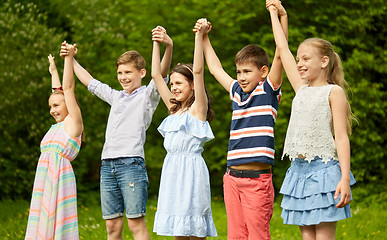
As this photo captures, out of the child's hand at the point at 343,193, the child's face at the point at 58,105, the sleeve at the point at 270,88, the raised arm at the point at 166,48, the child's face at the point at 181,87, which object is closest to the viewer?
the child's hand at the point at 343,193

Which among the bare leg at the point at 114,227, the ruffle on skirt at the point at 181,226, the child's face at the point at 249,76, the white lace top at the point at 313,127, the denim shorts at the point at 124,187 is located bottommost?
the bare leg at the point at 114,227

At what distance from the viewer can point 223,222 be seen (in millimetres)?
8297

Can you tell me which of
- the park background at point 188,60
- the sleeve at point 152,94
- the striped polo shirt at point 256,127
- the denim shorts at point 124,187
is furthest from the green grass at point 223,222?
the striped polo shirt at point 256,127

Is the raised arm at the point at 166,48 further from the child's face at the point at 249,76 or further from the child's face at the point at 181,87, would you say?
the child's face at the point at 249,76

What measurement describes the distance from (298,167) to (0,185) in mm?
7934

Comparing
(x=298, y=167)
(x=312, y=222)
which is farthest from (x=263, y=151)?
(x=312, y=222)

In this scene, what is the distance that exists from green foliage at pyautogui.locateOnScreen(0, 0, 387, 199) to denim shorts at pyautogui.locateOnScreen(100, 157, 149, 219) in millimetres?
5533

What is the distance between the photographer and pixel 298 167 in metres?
3.82

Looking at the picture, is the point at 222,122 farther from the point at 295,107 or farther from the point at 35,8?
the point at 295,107

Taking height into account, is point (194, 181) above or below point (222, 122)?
below

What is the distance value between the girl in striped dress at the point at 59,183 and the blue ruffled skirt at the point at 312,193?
203cm

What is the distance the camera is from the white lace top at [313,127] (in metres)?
3.71

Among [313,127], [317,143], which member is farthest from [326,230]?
[313,127]

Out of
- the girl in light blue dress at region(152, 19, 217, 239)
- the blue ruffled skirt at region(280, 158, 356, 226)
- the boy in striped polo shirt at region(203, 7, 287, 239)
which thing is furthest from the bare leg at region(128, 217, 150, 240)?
the blue ruffled skirt at region(280, 158, 356, 226)
